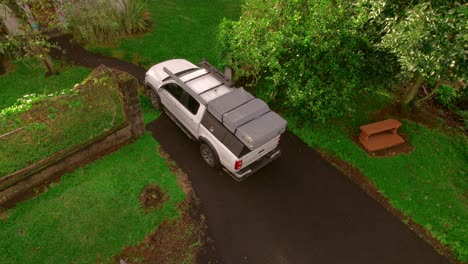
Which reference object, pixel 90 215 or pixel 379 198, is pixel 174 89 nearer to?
pixel 90 215

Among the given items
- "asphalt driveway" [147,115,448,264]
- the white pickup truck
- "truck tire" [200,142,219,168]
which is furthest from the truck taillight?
"asphalt driveway" [147,115,448,264]

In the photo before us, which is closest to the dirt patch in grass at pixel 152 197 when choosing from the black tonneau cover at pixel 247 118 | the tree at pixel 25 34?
the black tonneau cover at pixel 247 118

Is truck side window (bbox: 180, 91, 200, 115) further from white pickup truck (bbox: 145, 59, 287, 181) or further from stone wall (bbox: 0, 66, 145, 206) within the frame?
stone wall (bbox: 0, 66, 145, 206)

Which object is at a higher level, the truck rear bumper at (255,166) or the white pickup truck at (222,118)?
the white pickup truck at (222,118)

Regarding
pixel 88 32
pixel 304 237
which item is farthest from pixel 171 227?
pixel 88 32

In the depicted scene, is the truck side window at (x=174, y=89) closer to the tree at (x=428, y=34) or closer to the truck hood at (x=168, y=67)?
the truck hood at (x=168, y=67)
